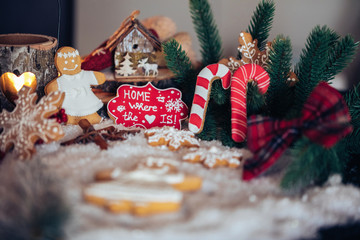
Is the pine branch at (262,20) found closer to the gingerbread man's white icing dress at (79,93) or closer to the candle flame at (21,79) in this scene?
the gingerbread man's white icing dress at (79,93)

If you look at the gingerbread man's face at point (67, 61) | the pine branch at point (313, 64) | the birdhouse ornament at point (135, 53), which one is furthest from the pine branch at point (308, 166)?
the gingerbread man's face at point (67, 61)

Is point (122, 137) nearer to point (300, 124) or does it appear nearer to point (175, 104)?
point (175, 104)

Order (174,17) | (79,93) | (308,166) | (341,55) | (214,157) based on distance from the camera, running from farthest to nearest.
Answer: (174,17)
(79,93)
(341,55)
(214,157)
(308,166)

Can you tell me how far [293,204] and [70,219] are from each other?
0.49 meters

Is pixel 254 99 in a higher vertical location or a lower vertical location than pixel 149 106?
higher

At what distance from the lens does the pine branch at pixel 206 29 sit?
117cm

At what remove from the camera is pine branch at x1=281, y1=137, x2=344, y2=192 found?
900mm

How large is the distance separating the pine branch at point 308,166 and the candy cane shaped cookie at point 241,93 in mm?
226

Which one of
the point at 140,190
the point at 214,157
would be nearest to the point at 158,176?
the point at 140,190

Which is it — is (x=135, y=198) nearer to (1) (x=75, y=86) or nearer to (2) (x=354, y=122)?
(1) (x=75, y=86)

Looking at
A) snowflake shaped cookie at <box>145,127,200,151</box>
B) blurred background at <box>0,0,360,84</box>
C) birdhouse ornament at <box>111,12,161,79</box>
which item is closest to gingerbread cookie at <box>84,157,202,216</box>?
snowflake shaped cookie at <box>145,127,200,151</box>

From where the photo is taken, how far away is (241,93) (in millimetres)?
1133

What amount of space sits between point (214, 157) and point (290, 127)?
223 mm

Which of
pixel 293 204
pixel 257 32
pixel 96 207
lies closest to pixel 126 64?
pixel 257 32
